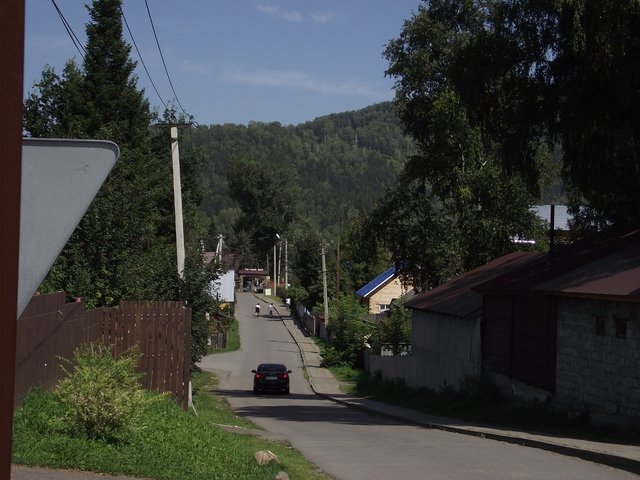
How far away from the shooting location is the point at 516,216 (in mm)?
38375

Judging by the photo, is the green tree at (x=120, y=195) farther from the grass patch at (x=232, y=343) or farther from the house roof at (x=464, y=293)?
the grass patch at (x=232, y=343)

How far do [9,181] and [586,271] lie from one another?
1917 centimetres

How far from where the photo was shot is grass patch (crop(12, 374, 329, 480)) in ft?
29.5

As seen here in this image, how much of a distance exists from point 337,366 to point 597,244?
105ft

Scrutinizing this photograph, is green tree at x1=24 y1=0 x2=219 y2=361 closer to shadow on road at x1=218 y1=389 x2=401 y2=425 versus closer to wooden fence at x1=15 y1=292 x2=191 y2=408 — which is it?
wooden fence at x1=15 y1=292 x2=191 y2=408

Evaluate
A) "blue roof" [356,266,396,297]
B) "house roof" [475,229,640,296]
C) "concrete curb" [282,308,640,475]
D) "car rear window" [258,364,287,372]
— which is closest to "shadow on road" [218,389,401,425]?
"concrete curb" [282,308,640,475]

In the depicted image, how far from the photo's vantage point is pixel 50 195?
13.8ft

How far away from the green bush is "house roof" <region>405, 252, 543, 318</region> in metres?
19.5

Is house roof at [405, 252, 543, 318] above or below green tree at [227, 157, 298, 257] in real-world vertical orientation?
below

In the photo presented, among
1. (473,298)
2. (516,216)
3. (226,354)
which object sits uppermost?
(516,216)

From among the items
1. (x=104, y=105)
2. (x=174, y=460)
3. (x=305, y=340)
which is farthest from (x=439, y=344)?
(x=305, y=340)

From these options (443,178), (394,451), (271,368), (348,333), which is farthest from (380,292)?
(394,451)

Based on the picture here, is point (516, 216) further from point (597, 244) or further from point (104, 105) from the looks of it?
point (104, 105)

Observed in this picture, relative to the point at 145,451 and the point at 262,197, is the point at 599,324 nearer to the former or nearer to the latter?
the point at 145,451
